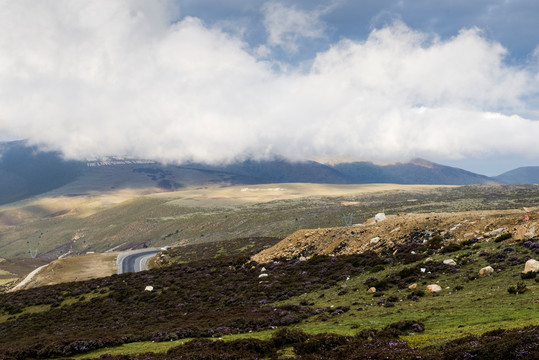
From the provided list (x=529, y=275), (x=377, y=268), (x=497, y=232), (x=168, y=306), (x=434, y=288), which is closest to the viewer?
(x=529, y=275)

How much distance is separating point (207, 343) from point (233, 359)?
411 centimetres

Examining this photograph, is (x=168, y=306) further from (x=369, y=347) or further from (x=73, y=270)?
(x=73, y=270)

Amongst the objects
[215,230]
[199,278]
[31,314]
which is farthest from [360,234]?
[215,230]

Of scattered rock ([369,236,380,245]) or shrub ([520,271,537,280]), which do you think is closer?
shrub ([520,271,537,280])

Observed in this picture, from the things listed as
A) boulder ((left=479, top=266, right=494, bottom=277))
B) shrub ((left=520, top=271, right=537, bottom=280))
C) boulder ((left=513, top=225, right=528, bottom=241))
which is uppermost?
boulder ((left=513, top=225, right=528, bottom=241))

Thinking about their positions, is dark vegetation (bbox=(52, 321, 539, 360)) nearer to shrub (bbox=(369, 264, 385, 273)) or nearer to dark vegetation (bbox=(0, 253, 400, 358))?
dark vegetation (bbox=(0, 253, 400, 358))

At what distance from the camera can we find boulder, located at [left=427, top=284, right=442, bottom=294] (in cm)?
2517

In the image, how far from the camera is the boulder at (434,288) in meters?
25.2

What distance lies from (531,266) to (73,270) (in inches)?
3700

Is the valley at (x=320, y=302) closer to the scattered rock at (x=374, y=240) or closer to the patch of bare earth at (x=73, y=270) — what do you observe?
the scattered rock at (x=374, y=240)

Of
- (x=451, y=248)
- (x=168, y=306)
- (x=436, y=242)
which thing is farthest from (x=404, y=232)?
(x=168, y=306)

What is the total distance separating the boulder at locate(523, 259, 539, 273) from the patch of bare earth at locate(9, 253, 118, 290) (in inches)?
3241

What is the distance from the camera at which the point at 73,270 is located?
87000 mm

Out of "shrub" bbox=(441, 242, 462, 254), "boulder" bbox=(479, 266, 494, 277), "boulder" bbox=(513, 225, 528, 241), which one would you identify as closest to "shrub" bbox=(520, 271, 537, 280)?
"boulder" bbox=(479, 266, 494, 277)
